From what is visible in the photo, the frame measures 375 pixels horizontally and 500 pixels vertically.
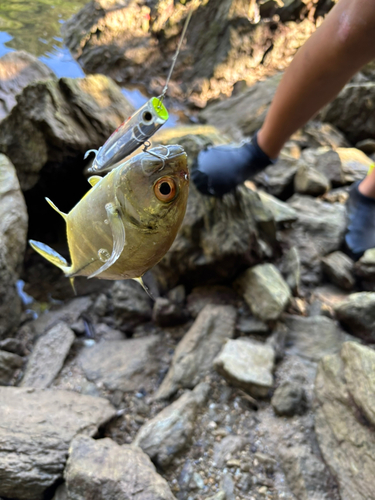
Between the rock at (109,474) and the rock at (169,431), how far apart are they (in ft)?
0.37

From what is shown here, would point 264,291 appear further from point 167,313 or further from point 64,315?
point 64,315

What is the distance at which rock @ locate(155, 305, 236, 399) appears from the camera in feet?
6.86

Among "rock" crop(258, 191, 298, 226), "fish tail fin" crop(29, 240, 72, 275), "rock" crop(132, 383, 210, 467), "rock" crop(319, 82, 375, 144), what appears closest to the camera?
"fish tail fin" crop(29, 240, 72, 275)

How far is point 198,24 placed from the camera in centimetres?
150

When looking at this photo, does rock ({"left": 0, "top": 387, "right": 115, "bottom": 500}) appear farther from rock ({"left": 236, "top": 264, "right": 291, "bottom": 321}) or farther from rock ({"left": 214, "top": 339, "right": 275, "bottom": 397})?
rock ({"left": 236, "top": 264, "right": 291, "bottom": 321})

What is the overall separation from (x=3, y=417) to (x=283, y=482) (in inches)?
55.4

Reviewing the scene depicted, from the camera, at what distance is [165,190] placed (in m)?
0.72

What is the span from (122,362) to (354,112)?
422cm

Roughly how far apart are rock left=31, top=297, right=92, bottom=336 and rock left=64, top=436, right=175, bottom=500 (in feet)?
3.52

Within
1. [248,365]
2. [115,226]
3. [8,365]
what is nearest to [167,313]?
[248,365]

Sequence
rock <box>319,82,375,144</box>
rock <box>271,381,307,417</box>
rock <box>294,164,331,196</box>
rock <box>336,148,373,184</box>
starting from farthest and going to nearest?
rock <box>319,82,375,144</box> → rock <box>336,148,373,184</box> → rock <box>294,164,331,196</box> → rock <box>271,381,307,417</box>

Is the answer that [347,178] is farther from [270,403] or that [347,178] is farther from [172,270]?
[270,403]

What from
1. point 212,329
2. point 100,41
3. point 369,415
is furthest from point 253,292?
point 100,41

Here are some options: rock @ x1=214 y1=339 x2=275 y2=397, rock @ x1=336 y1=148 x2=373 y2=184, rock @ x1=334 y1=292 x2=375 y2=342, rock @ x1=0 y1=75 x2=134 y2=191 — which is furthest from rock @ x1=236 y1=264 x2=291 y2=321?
rock @ x1=336 y1=148 x2=373 y2=184
